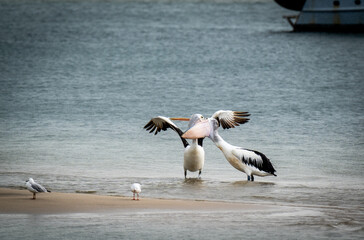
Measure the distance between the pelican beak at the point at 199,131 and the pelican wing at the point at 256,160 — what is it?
0.62 m

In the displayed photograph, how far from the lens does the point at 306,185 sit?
12328 mm

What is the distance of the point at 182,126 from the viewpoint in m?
21.2

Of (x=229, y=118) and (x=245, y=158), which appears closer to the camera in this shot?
(x=245, y=158)

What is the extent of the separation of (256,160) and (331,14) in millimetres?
44837

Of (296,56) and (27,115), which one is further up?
(296,56)

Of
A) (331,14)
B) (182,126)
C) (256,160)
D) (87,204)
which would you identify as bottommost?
(87,204)

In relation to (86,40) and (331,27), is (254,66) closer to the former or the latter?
(331,27)

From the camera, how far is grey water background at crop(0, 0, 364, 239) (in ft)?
29.8

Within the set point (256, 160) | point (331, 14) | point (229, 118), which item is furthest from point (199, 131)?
point (331, 14)

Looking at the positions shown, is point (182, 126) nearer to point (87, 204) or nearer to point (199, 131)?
point (199, 131)

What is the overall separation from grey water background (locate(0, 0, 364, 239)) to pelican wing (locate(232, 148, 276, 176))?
291 mm

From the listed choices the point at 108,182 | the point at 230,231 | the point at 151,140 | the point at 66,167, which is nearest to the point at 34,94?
the point at 151,140

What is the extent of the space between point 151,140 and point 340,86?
1792 cm

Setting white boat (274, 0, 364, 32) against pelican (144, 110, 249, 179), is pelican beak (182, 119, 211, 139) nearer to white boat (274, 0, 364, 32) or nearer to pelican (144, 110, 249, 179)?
pelican (144, 110, 249, 179)
